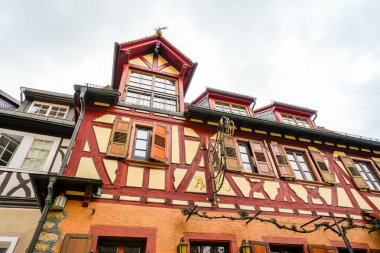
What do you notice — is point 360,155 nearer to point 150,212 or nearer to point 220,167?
point 220,167

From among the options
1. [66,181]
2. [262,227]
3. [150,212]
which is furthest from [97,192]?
[262,227]

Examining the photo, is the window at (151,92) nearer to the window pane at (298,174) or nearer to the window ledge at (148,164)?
the window ledge at (148,164)

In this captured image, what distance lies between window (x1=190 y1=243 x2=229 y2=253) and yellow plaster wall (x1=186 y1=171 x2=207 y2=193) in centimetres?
135

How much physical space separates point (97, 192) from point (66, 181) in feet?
2.43

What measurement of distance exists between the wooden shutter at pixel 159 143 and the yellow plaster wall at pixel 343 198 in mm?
6048

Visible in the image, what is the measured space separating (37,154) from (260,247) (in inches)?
307

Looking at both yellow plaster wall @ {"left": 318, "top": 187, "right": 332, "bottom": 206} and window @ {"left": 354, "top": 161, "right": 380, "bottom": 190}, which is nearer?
yellow plaster wall @ {"left": 318, "top": 187, "right": 332, "bottom": 206}

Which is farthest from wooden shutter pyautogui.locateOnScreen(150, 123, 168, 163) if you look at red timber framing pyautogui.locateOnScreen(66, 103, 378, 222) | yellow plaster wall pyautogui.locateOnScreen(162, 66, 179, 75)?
yellow plaster wall pyautogui.locateOnScreen(162, 66, 179, 75)

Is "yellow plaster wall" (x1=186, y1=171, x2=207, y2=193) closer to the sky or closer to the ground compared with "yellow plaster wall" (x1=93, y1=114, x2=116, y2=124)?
closer to the ground

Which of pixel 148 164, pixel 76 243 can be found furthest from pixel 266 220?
pixel 76 243

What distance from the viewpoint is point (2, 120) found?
848cm

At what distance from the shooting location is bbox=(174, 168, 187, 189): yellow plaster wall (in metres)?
6.54

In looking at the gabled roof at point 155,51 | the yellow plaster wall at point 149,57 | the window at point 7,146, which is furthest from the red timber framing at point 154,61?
the window at point 7,146

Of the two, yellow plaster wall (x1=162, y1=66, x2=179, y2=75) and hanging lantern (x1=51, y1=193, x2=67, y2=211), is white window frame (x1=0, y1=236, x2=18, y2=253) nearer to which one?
hanging lantern (x1=51, y1=193, x2=67, y2=211)
